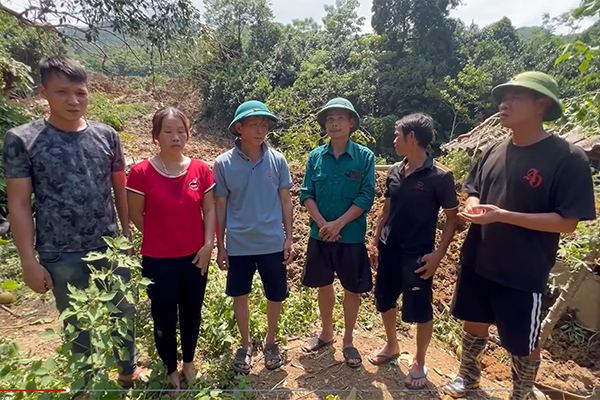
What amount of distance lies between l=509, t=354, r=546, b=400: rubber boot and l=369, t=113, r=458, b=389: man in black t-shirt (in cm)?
51

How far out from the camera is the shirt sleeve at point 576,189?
1.88 metres

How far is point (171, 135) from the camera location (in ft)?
7.20

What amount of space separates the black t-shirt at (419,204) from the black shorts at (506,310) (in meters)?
0.32

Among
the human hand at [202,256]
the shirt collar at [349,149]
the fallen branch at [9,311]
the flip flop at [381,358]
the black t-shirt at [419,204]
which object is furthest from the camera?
the fallen branch at [9,311]

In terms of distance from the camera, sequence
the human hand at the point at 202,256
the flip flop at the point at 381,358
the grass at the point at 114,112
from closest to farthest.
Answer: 1. the human hand at the point at 202,256
2. the flip flop at the point at 381,358
3. the grass at the point at 114,112

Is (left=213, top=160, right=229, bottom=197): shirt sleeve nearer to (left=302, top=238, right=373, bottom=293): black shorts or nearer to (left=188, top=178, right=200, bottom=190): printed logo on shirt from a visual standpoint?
(left=188, top=178, right=200, bottom=190): printed logo on shirt

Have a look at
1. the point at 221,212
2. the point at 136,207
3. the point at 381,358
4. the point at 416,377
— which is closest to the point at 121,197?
the point at 136,207

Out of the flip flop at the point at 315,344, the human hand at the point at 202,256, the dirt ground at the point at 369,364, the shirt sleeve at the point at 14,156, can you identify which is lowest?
the dirt ground at the point at 369,364

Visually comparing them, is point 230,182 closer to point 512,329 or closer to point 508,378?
point 512,329

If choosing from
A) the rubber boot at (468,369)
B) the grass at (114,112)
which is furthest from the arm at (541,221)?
the grass at (114,112)

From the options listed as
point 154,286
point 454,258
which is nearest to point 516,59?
point 454,258

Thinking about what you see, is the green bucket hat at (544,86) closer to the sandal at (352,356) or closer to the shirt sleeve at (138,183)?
the sandal at (352,356)

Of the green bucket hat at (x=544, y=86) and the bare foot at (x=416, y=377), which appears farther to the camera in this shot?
the bare foot at (x=416, y=377)

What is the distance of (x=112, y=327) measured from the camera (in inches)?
68.8
